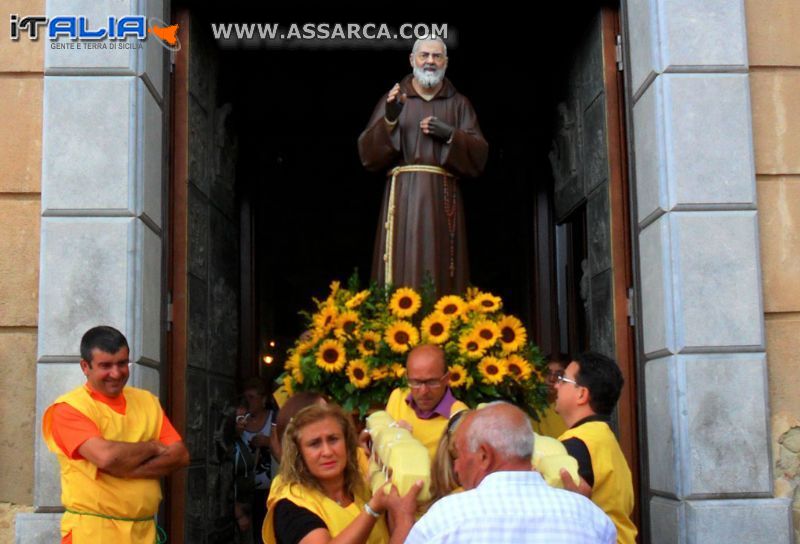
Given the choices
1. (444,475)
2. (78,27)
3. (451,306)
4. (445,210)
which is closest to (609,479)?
(444,475)

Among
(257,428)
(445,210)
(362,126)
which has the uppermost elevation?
(362,126)

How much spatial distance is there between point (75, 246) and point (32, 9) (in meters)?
1.38

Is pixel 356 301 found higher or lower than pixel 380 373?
higher

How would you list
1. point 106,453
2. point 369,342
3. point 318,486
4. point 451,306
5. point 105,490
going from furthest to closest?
point 451,306 < point 369,342 < point 105,490 < point 106,453 < point 318,486

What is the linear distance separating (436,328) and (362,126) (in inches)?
202

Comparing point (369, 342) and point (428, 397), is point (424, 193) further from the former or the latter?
point (428, 397)

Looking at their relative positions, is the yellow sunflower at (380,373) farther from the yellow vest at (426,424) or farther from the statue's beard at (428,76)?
the statue's beard at (428,76)

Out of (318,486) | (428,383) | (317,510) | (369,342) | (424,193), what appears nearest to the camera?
(317,510)

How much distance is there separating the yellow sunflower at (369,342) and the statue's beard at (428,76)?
1.76 metres

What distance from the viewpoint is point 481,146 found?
6.69 metres

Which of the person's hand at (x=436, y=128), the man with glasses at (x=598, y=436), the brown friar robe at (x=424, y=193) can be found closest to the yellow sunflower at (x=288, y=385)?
the brown friar robe at (x=424, y=193)

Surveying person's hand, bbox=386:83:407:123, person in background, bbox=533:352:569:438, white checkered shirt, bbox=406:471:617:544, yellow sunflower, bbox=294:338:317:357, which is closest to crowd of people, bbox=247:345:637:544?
white checkered shirt, bbox=406:471:617:544

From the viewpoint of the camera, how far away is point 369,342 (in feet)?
19.2

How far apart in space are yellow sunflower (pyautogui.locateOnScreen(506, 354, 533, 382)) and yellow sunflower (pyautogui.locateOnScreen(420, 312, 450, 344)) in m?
0.37
